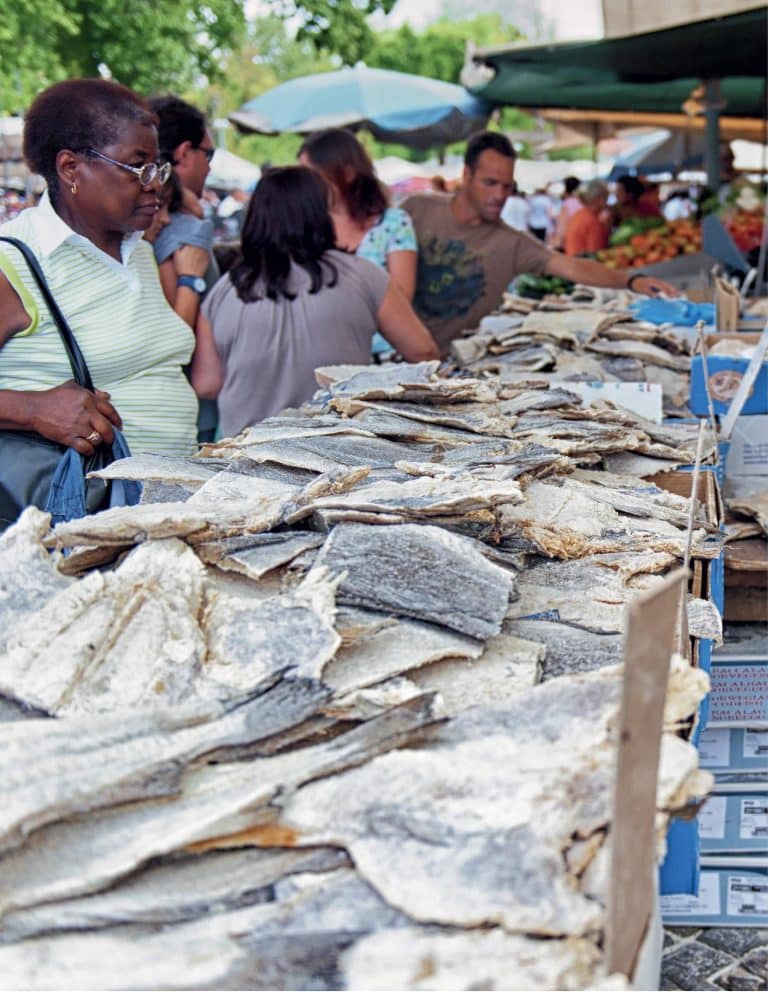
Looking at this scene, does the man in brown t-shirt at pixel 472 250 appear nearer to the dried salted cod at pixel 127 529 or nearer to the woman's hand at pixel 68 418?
the woman's hand at pixel 68 418

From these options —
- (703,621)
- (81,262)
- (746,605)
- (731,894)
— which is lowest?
(731,894)

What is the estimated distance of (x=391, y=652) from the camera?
151 centimetres

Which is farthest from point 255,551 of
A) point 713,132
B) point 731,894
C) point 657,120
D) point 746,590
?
point 657,120

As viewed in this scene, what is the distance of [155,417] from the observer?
114 inches

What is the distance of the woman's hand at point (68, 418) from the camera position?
2.53 metres

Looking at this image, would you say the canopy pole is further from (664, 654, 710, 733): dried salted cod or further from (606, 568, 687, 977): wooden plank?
(606, 568, 687, 977): wooden plank

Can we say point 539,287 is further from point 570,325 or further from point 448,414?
point 448,414

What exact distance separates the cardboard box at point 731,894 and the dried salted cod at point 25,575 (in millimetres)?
1420

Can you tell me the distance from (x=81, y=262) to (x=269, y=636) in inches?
60.6

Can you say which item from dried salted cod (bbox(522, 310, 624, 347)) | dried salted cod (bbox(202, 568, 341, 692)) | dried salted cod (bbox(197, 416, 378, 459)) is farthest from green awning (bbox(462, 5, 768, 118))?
dried salted cod (bbox(202, 568, 341, 692))

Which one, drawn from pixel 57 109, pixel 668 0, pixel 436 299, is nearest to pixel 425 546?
pixel 57 109

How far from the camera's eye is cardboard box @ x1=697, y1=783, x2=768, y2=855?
2457 millimetres

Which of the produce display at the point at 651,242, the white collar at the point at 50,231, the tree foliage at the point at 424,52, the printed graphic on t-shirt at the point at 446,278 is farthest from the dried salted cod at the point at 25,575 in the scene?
the tree foliage at the point at 424,52

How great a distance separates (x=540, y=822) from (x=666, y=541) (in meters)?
1.01
